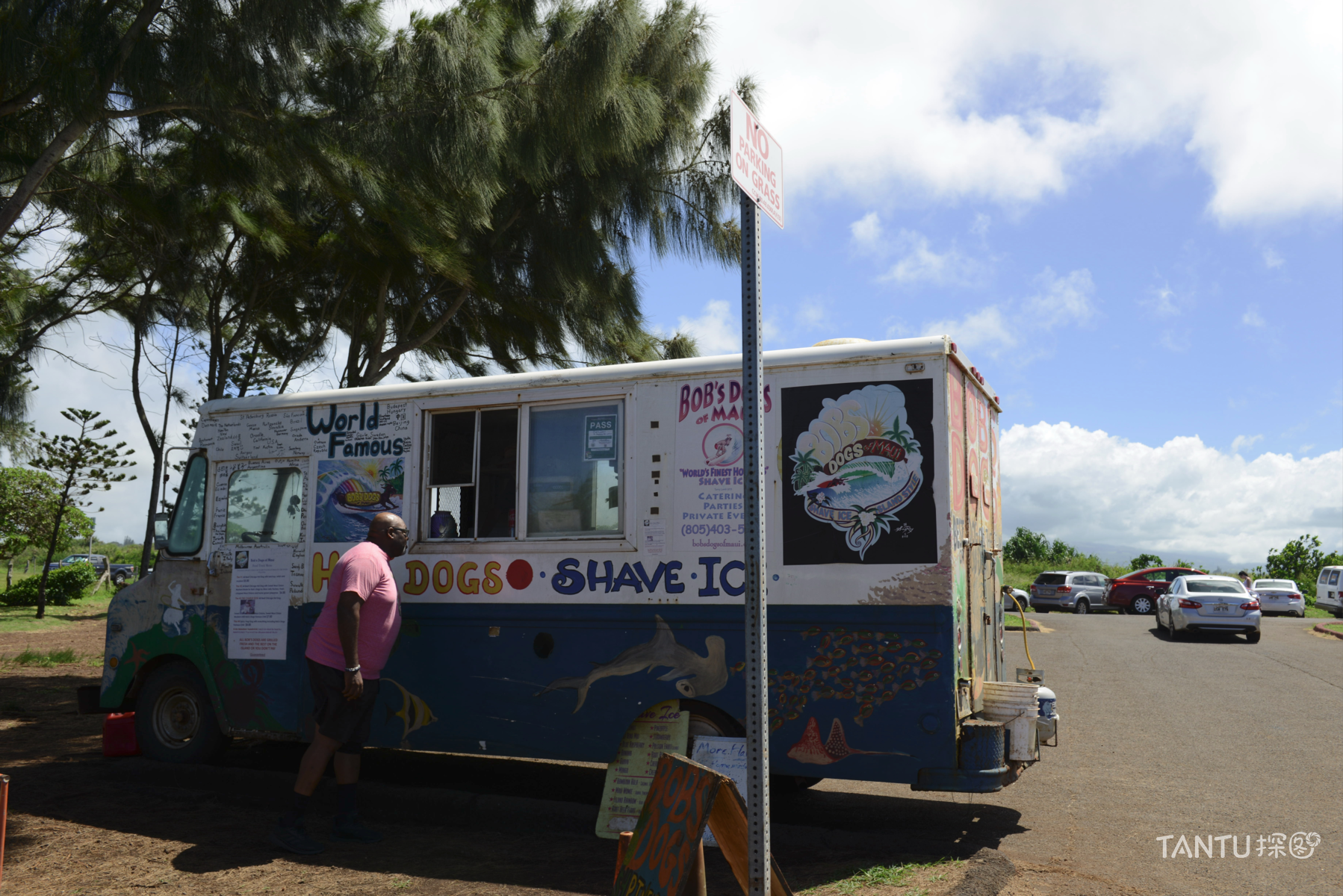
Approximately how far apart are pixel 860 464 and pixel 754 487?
2558 mm

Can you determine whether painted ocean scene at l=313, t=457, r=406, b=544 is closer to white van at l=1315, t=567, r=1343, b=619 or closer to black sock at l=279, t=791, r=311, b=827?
black sock at l=279, t=791, r=311, b=827

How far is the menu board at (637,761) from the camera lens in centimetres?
571

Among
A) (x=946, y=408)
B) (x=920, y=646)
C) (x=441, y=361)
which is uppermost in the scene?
(x=441, y=361)

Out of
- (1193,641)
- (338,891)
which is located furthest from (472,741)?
(1193,641)

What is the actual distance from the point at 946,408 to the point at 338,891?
398 cm

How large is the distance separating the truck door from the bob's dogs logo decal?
351 centimetres

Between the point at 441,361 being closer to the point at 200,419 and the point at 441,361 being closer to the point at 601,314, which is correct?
the point at 601,314

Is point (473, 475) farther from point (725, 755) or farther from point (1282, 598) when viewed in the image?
point (1282, 598)

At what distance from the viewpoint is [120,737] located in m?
7.55

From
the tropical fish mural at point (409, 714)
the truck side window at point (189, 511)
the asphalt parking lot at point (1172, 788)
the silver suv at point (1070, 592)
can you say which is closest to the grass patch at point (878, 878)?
the asphalt parking lot at point (1172, 788)

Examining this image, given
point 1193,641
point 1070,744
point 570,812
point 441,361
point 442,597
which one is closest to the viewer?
point 570,812

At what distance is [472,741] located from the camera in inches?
245

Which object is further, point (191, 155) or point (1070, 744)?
point (191, 155)

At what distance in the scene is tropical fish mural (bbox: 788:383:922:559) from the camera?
5.40 meters
